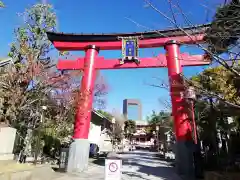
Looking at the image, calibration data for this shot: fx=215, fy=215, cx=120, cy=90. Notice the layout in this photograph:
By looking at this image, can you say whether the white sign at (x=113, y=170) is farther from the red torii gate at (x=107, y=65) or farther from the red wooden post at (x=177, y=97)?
the red wooden post at (x=177, y=97)

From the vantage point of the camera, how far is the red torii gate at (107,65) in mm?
11555

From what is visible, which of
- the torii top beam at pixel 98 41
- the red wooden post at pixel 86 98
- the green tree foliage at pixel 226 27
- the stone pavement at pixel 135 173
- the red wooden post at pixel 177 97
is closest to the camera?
the green tree foliage at pixel 226 27

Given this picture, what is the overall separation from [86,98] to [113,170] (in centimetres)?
720

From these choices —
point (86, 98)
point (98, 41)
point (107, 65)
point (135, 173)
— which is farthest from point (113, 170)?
point (98, 41)

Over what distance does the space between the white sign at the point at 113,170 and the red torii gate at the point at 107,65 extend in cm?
574

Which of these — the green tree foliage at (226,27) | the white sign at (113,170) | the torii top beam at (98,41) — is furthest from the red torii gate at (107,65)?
the white sign at (113,170)

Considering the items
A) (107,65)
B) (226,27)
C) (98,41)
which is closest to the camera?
(226,27)

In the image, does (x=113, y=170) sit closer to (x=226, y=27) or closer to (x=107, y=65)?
(x=226, y=27)

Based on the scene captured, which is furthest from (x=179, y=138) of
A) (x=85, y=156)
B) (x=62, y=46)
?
(x=62, y=46)

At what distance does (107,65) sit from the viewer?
14.2 m

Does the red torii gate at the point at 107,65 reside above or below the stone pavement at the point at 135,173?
above

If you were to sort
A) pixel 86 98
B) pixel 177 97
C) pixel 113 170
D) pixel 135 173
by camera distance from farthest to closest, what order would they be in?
pixel 86 98 → pixel 177 97 → pixel 135 173 → pixel 113 170

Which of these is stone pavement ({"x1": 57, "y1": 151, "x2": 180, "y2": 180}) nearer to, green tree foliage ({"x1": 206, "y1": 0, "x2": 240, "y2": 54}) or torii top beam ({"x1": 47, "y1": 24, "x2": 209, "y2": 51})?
green tree foliage ({"x1": 206, "y1": 0, "x2": 240, "y2": 54})

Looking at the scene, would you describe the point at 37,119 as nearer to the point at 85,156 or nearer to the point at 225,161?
the point at 85,156
